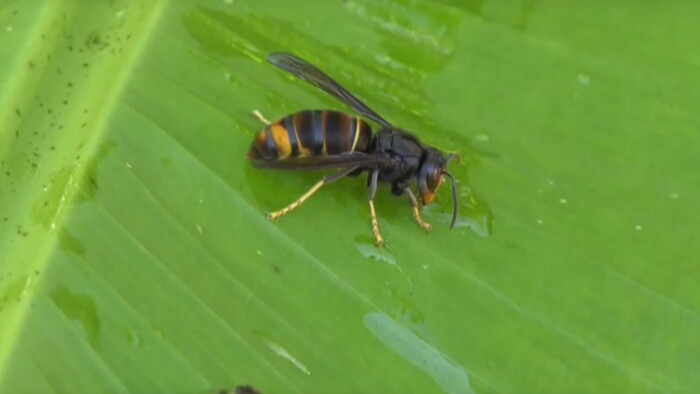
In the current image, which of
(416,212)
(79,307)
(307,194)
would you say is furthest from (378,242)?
(79,307)

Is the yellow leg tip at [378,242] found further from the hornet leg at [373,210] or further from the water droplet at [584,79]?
the water droplet at [584,79]

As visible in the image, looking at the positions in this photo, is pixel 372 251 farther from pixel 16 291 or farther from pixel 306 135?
pixel 16 291

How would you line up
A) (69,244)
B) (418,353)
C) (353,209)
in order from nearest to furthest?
1. (418,353)
2. (69,244)
3. (353,209)

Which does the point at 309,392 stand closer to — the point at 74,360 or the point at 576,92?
the point at 74,360

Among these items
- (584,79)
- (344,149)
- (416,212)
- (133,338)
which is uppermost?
(584,79)

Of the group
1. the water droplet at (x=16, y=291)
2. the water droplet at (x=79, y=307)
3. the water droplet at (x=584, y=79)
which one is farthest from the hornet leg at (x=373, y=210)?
the water droplet at (x=16, y=291)
